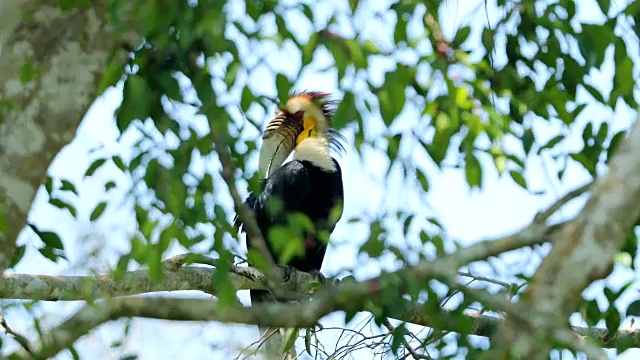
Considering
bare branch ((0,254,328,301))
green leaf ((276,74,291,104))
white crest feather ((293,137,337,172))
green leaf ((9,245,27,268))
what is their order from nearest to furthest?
green leaf ((276,74,291,104)) → green leaf ((9,245,27,268)) → bare branch ((0,254,328,301)) → white crest feather ((293,137,337,172))

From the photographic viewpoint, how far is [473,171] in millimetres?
2334

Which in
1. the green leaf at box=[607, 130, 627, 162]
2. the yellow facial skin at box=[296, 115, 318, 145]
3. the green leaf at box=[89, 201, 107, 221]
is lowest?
the green leaf at box=[89, 201, 107, 221]

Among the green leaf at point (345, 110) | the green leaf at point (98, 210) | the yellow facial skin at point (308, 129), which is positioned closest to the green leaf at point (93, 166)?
the green leaf at point (98, 210)

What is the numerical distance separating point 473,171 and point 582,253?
1.52 feet

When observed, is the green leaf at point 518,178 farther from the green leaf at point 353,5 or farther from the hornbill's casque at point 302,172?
the hornbill's casque at point 302,172

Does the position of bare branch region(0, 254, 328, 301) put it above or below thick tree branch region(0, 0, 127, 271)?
above

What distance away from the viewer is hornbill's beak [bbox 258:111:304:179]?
5.71m

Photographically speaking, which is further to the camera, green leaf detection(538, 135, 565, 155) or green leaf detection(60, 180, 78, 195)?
green leaf detection(60, 180, 78, 195)

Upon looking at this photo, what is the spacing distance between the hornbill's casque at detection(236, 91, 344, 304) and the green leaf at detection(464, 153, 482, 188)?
2357 millimetres

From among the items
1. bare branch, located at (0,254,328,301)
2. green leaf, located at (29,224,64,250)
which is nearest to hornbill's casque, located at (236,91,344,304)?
bare branch, located at (0,254,328,301)

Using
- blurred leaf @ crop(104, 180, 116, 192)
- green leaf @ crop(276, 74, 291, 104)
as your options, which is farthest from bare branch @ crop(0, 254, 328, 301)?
green leaf @ crop(276, 74, 291, 104)

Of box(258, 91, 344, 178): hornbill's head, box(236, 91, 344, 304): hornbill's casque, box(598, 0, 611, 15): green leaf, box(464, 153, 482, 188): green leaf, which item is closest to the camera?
box(464, 153, 482, 188): green leaf

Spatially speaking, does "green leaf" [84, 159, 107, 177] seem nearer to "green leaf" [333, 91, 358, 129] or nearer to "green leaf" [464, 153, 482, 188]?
"green leaf" [333, 91, 358, 129]

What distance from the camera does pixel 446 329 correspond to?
8.48ft
